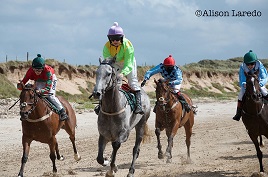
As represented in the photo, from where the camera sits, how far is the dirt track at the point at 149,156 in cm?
1168

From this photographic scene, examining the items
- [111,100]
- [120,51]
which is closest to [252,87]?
[120,51]

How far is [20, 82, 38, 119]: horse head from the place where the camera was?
10148 millimetres

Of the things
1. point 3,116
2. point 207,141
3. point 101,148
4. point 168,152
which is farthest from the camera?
point 3,116

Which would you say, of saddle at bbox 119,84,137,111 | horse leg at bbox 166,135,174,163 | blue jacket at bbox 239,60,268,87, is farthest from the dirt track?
blue jacket at bbox 239,60,268,87

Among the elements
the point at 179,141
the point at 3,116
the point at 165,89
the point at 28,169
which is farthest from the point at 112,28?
the point at 3,116

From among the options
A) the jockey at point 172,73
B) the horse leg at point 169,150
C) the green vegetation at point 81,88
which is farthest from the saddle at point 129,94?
the green vegetation at point 81,88

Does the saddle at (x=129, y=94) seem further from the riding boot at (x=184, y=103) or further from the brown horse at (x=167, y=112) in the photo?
the riding boot at (x=184, y=103)

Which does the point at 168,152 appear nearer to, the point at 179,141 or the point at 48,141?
the point at 48,141

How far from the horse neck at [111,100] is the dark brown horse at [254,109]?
2.75 metres

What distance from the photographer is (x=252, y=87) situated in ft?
33.8

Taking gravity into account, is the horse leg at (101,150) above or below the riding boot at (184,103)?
below

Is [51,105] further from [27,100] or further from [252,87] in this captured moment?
[252,87]

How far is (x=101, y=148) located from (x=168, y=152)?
309 cm

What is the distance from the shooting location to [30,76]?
11.6m
